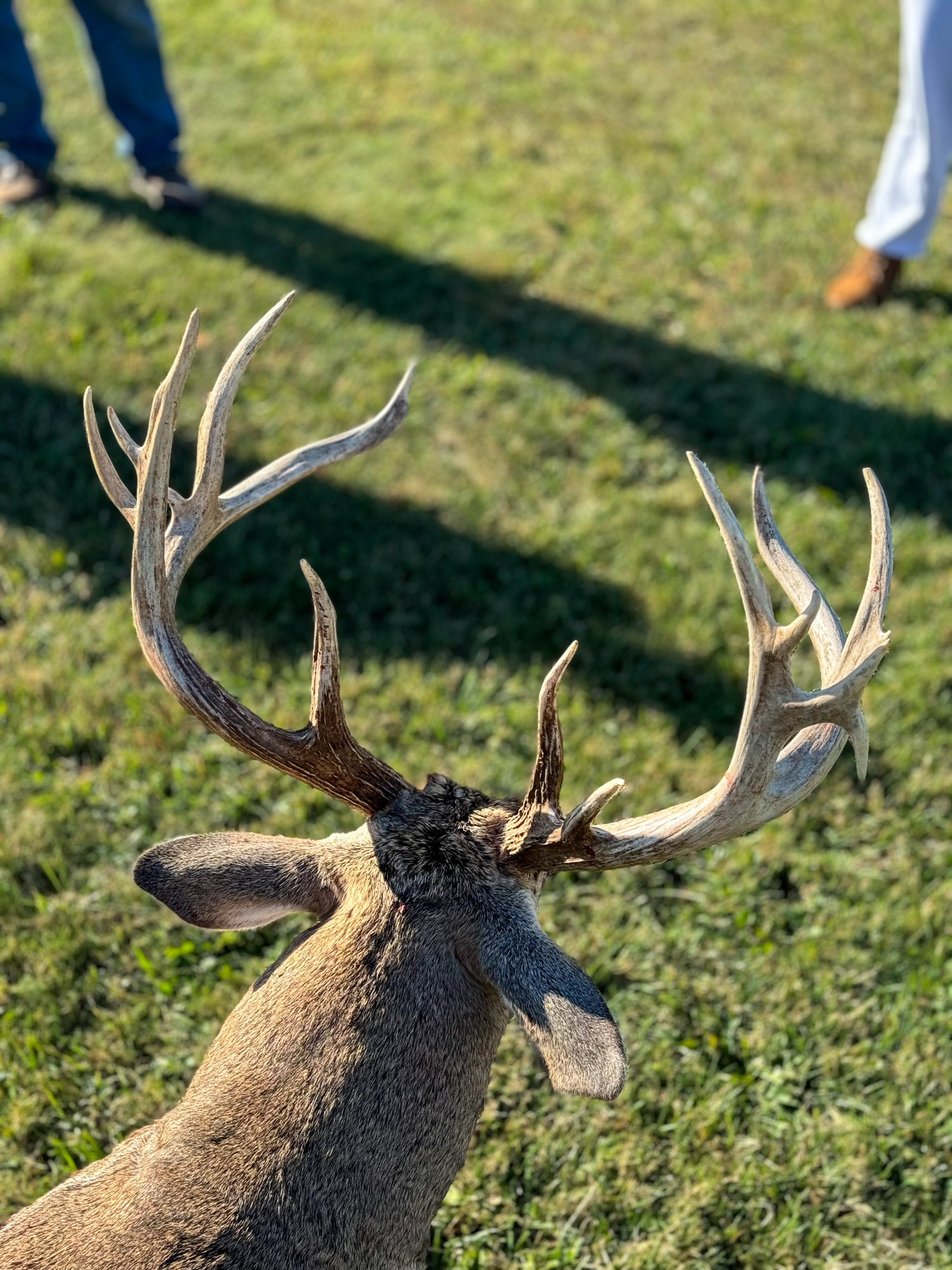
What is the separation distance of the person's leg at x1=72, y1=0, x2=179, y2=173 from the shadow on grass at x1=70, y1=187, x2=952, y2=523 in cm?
38

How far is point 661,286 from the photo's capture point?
22.6 feet

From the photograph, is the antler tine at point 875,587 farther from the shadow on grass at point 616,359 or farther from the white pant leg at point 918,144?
the white pant leg at point 918,144

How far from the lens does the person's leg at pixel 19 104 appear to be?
21.1 feet

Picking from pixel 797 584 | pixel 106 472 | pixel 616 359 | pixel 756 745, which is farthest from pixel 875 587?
pixel 616 359

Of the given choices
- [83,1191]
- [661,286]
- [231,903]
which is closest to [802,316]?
[661,286]

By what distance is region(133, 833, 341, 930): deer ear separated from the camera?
2.57 meters

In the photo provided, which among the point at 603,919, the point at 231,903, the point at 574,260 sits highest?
the point at 231,903

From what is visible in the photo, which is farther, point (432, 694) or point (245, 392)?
point (245, 392)

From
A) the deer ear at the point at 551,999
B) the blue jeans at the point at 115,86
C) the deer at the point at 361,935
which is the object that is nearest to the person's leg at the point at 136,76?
the blue jeans at the point at 115,86

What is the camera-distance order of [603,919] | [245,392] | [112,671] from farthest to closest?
[245,392] < [112,671] < [603,919]

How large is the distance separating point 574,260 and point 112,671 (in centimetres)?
406

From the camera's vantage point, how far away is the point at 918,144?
614cm

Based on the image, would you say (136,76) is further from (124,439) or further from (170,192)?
(124,439)

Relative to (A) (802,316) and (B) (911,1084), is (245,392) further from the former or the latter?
(B) (911,1084)
